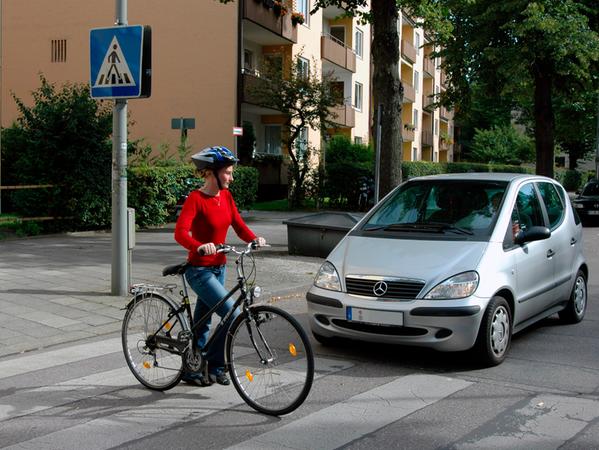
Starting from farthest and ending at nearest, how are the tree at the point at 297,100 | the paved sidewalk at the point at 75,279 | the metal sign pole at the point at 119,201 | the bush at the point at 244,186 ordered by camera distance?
1. the tree at the point at 297,100
2. the bush at the point at 244,186
3. the metal sign pole at the point at 119,201
4. the paved sidewalk at the point at 75,279

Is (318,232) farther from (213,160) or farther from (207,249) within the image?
(207,249)

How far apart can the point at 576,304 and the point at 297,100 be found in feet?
65.1

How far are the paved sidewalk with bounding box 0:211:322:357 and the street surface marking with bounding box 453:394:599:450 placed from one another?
167 inches

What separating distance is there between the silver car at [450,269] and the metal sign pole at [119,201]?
11.0 ft

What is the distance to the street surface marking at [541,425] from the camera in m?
4.40

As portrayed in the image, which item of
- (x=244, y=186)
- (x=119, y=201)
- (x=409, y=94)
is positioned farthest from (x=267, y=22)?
(x=409, y=94)

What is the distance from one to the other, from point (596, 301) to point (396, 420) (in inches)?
235

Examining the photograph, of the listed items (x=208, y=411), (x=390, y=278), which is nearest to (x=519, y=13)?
(x=390, y=278)

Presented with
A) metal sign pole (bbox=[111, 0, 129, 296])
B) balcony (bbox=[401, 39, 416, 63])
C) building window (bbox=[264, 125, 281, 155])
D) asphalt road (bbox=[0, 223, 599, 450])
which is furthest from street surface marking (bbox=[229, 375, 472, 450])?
balcony (bbox=[401, 39, 416, 63])

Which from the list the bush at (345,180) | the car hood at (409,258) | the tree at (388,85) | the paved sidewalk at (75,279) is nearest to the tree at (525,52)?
the bush at (345,180)

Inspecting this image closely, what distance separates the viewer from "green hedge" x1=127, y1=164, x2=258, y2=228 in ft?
57.8

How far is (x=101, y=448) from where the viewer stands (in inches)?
169

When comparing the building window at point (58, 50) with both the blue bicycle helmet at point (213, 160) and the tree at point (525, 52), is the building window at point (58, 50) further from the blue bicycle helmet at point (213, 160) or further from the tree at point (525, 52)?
the blue bicycle helmet at point (213, 160)

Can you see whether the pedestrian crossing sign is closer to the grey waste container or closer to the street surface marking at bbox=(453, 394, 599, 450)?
the grey waste container
